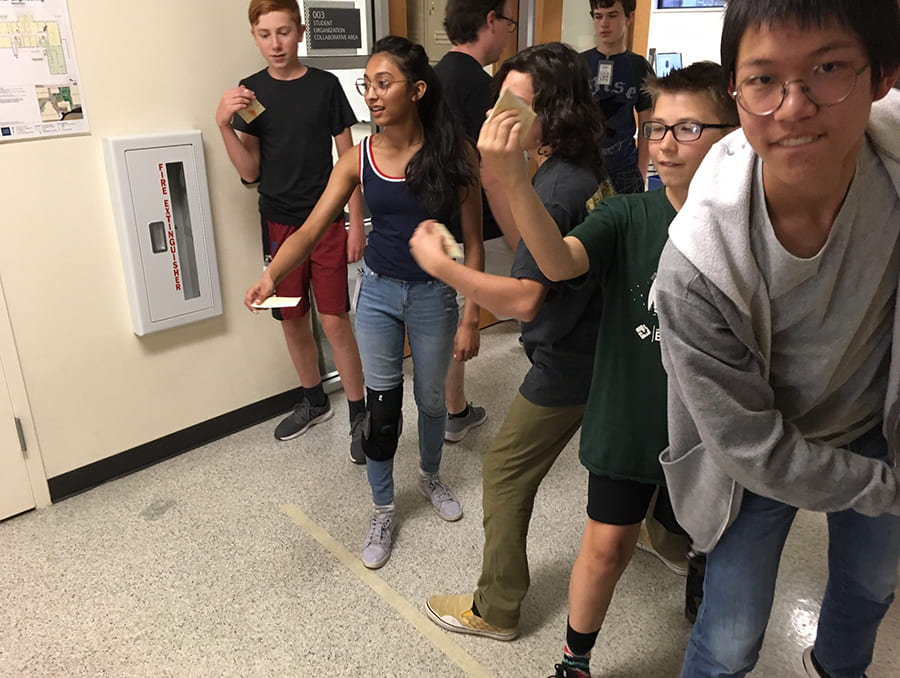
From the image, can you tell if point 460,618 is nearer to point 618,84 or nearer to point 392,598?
point 392,598

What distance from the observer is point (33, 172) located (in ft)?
7.31

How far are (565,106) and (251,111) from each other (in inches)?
52.7

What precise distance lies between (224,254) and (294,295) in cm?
31

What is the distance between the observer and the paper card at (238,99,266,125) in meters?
2.49

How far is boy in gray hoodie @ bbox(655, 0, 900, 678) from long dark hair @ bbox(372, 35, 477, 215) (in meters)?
1.01

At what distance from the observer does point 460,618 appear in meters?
1.90

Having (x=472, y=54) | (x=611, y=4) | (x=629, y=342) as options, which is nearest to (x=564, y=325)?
(x=629, y=342)

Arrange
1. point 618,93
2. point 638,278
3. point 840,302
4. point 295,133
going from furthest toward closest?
point 618,93, point 295,133, point 638,278, point 840,302

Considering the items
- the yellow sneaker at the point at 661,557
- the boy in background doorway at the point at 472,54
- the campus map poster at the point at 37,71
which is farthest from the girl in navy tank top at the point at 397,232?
the campus map poster at the point at 37,71

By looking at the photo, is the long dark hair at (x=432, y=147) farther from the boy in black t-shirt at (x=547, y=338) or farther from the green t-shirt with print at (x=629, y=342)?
the green t-shirt with print at (x=629, y=342)

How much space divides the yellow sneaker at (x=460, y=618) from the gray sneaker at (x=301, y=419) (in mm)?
1179

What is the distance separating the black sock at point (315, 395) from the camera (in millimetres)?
3045

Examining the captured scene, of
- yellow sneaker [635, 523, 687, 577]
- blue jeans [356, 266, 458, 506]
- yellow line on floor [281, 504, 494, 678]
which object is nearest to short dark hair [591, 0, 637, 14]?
blue jeans [356, 266, 458, 506]

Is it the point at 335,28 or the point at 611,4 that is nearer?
the point at 335,28
